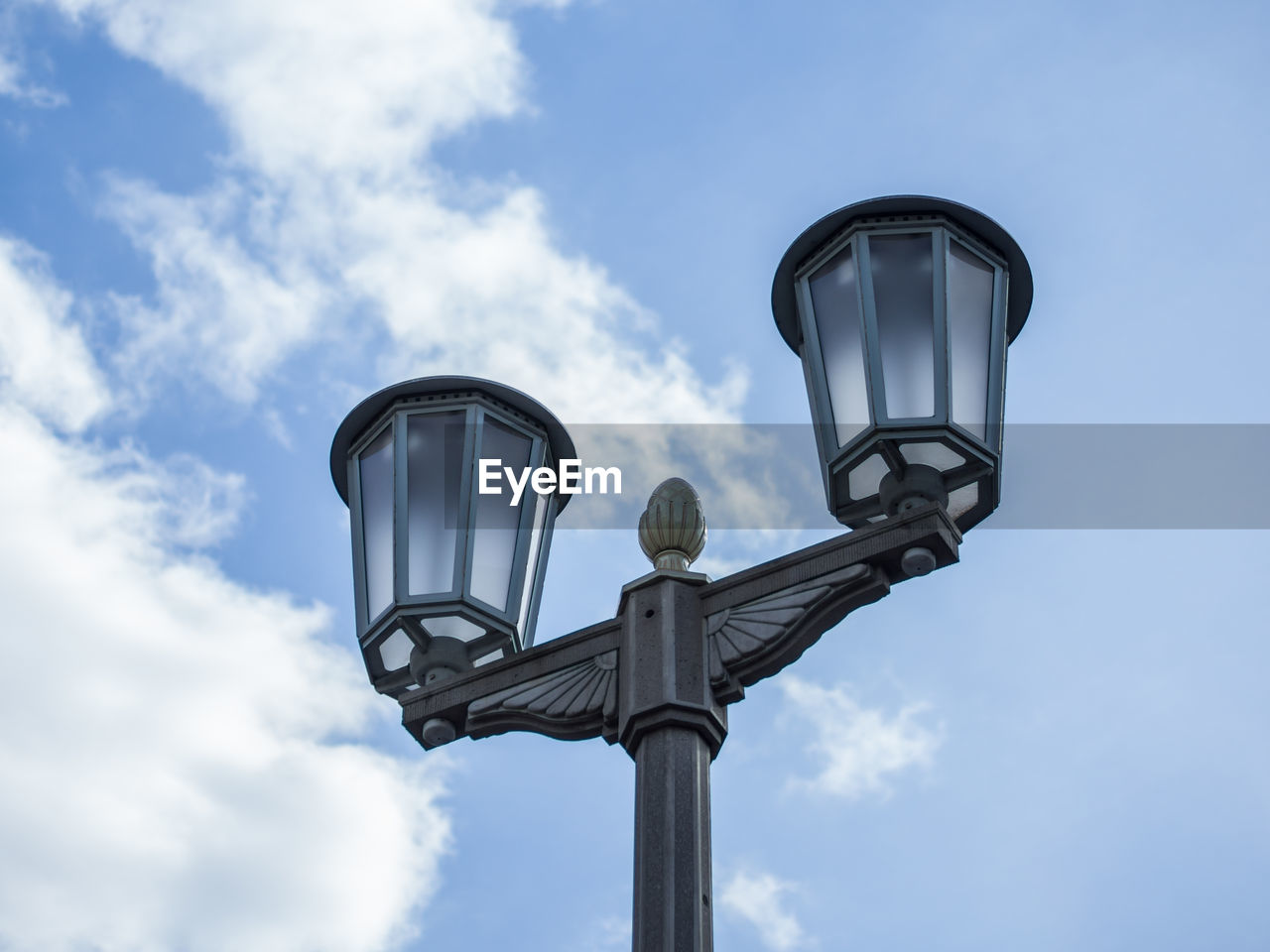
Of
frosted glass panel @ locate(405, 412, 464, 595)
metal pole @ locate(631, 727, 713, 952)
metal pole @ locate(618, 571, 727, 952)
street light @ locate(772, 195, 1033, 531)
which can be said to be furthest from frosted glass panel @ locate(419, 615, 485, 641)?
street light @ locate(772, 195, 1033, 531)

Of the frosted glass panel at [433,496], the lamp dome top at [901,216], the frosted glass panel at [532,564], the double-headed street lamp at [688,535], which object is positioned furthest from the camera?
the frosted glass panel at [532,564]

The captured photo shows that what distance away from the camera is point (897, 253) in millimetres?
Answer: 4531

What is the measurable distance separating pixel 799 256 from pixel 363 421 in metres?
1.34

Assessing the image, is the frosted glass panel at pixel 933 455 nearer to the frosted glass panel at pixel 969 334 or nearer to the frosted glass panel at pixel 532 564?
the frosted glass panel at pixel 969 334

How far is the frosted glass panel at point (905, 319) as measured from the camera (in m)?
4.27


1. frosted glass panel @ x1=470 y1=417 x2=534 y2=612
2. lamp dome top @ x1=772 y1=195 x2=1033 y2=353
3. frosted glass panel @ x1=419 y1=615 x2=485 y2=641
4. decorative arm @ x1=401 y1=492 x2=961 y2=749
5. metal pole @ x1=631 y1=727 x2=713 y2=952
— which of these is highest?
lamp dome top @ x1=772 y1=195 x2=1033 y2=353

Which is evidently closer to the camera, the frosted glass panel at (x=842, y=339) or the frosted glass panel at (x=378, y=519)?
the frosted glass panel at (x=842, y=339)

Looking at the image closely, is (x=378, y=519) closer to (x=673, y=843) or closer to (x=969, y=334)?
(x=673, y=843)

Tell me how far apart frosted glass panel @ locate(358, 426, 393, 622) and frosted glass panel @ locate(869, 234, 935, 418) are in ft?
4.73

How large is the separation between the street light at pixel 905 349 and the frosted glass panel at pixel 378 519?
1208 millimetres

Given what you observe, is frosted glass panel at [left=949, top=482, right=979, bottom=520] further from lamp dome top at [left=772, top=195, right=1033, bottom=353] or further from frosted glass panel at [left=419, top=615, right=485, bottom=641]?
frosted glass panel at [left=419, top=615, right=485, bottom=641]

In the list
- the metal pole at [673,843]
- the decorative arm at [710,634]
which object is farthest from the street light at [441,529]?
the metal pole at [673,843]

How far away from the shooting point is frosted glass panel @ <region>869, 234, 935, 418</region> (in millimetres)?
4270

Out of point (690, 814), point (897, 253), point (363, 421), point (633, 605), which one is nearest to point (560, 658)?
point (633, 605)
